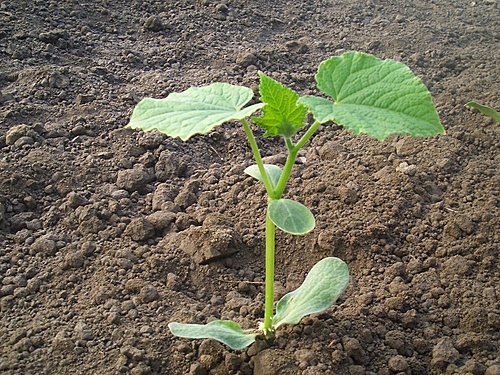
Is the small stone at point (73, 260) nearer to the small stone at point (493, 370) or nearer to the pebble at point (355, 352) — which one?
the pebble at point (355, 352)

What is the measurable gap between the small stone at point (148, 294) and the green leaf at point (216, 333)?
220 millimetres

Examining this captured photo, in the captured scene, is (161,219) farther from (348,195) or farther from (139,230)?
(348,195)

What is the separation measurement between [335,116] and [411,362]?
61 cm

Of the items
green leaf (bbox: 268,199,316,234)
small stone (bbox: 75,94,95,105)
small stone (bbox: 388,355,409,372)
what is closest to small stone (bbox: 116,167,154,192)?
small stone (bbox: 75,94,95,105)

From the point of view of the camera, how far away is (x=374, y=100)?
3.62 ft

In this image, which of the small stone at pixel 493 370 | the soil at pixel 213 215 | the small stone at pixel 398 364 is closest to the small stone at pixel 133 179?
the soil at pixel 213 215

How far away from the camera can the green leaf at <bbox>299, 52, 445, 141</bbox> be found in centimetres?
102

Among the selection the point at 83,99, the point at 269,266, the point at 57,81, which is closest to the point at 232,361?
the point at 269,266

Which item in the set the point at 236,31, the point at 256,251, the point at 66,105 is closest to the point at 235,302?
the point at 256,251

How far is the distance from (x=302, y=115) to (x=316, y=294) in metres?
0.38

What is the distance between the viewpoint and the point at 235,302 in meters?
1.48

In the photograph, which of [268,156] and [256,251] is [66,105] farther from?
[256,251]

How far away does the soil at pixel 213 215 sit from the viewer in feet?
4.48

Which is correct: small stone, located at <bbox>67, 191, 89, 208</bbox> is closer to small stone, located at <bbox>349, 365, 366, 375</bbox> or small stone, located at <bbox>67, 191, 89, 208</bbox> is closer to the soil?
the soil
